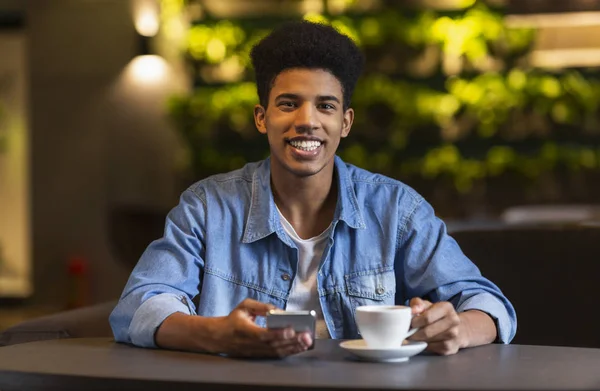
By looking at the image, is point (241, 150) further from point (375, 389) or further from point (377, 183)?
point (375, 389)

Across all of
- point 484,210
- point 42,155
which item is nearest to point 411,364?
point 484,210

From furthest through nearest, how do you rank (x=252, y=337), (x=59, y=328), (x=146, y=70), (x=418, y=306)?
(x=146, y=70) < (x=59, y=328) < (x=418, y=306) < (x=252, y=337)

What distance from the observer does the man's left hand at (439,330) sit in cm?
170

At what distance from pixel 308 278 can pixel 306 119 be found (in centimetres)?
32

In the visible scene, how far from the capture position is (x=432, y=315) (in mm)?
1719

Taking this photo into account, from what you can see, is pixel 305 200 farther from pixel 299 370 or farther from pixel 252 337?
pixel 299 370

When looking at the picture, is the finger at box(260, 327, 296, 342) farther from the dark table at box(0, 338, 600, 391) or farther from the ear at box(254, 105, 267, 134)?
the ear at box(254, 105, 267, 134)

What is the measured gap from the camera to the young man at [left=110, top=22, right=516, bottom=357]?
206cm

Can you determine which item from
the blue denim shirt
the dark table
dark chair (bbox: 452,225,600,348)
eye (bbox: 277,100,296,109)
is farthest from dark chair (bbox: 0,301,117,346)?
dark chair (bbox: 452,225,600,348)

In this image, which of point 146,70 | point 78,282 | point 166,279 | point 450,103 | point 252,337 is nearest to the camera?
point 252,337

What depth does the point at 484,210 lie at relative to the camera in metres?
6.19

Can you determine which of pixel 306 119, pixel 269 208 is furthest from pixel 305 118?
pixel 269 208

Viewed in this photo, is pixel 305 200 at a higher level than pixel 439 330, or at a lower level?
higher

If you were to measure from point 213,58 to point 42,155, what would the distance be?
1.25 metres
